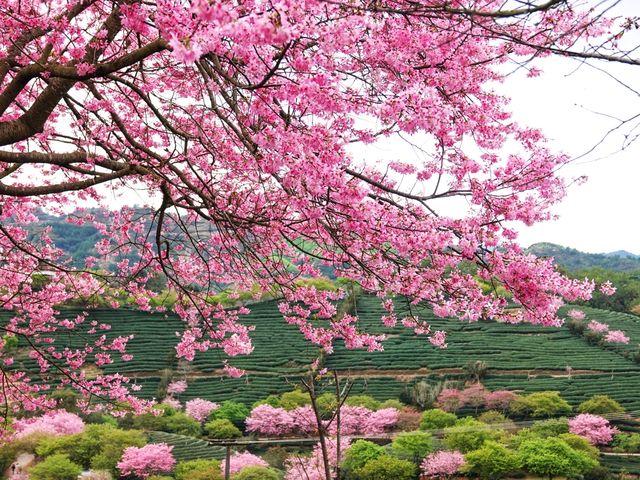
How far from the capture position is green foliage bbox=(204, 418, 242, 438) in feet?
65.9

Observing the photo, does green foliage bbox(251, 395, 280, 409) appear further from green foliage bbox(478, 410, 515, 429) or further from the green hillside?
green foliage bbox(478, 410, 515, 429)

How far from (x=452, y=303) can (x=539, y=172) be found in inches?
44.3

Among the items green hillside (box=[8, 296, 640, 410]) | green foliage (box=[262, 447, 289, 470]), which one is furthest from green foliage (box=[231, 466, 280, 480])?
green hillside (box=[8, 296, 640, 410])

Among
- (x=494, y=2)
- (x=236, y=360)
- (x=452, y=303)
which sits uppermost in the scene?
(x=494, y=2)

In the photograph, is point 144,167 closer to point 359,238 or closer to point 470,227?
point 359,238

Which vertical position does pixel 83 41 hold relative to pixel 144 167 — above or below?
above

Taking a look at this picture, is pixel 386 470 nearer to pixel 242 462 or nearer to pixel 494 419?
pixel 242 462

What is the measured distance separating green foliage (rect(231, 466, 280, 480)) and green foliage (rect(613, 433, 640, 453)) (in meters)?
10.9

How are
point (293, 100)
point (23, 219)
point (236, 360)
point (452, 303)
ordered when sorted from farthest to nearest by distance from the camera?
point (236, 360) → point (23, 219) → point (452, 303) → point (293, 100)

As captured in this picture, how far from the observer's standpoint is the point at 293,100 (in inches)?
110

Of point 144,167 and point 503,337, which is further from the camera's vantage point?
point 503,337

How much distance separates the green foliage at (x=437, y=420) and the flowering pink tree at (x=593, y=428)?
145 inches

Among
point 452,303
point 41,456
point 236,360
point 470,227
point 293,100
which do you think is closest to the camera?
point 293,100

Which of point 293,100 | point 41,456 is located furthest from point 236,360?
point 293,100
